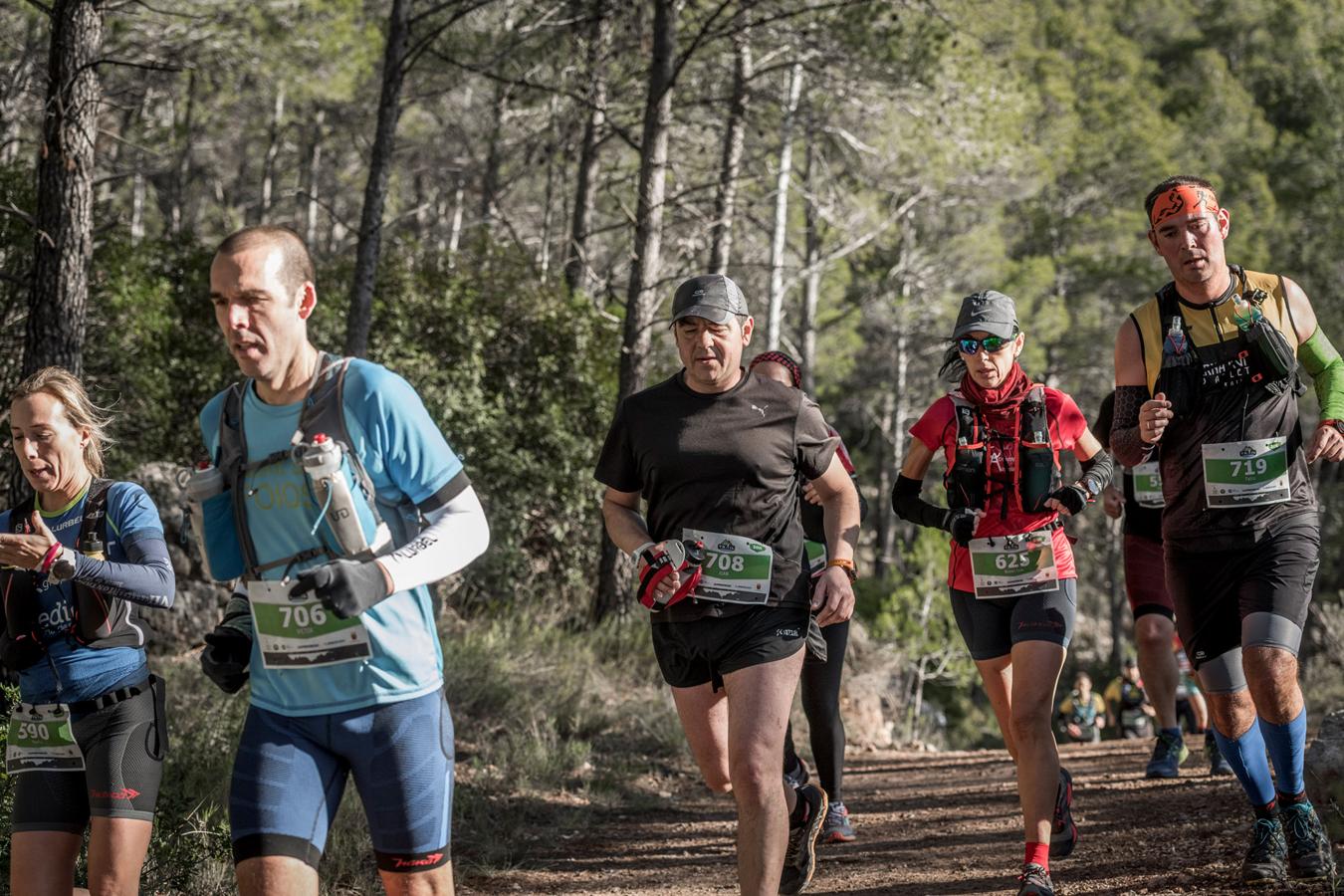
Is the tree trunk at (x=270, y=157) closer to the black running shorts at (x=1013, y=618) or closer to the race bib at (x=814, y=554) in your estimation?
the race bib at (x=814, y=554)

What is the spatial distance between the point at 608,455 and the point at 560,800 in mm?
3694

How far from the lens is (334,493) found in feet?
9.84

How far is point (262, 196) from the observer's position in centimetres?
2734

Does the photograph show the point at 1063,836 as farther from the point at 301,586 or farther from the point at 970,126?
the point at 970,126

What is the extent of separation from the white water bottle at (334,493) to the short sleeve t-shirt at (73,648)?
135 centimetres

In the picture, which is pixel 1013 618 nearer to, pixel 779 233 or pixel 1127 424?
pixel 1127 424

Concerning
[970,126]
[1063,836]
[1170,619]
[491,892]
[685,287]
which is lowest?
[491,892]

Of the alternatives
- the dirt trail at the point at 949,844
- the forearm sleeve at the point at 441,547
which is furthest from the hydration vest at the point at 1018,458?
the forearm sleeve at the point at 441,547

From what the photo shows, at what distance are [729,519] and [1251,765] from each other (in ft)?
6.89

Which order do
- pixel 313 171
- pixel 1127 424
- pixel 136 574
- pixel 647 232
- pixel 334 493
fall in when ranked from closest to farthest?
1. pixel 334 493
2. pixel 136 574
3. pixel 1127 424
4. pixel 647 232
5. pixel 313 171

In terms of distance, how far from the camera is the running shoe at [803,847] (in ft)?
17.5

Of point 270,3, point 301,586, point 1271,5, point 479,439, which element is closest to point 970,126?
point 479,439

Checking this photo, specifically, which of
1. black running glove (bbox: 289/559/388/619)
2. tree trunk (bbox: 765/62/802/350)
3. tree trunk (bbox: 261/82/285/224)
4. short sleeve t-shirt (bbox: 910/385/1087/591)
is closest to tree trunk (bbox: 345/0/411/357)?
short sleeve t-shirt (bbox: 910/385/1087/591)

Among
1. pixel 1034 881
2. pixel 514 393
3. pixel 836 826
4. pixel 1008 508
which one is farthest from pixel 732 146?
pixel 1034 881
